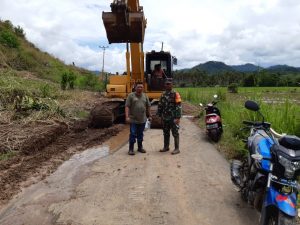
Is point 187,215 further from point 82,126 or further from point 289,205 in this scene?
point 82,126

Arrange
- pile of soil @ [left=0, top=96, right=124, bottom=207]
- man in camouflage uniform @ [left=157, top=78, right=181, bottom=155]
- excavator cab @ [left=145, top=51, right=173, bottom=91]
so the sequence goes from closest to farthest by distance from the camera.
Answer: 1. pile of soil @ [left=0, top=96, right=124, bottom=207]
2. man in camouflage uniform @ [left=157, top=78, right=181, bottom=155]
3. excavator cab @ [left=145, top=51, right=173, bottom=91]

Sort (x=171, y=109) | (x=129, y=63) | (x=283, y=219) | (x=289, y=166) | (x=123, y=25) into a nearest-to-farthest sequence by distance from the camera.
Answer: (x=283, y=219) < (x=289, y=166) < (x=171, y=109) < (x=123, y=25) < (x=129, y=63)

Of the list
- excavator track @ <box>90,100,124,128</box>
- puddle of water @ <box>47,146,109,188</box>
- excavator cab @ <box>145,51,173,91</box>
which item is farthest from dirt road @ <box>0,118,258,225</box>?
excavator cab @ <box>145,51,173,91</box>

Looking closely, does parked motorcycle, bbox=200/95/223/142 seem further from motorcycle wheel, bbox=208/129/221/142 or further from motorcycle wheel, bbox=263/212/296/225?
Result: motorcycle wheel, bbox=263/212/296/225

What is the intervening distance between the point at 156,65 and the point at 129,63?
1454 millimetres

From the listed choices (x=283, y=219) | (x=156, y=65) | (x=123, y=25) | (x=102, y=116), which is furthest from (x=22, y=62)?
(x=283, y=219)

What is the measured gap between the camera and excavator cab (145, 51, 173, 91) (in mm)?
15359

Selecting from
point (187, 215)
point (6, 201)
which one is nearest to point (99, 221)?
point (187, 215)

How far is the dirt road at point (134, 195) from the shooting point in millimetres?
5633

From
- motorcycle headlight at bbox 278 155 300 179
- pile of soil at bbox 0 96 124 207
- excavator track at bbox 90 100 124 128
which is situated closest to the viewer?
motorcycle headlight at bbox 278 155 300 179

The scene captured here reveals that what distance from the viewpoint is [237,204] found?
6246mm

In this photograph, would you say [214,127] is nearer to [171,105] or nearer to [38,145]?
[171,105]

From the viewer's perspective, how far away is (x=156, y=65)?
15641 millimetres

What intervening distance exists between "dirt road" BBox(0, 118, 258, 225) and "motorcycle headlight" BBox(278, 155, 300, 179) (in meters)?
1.29
